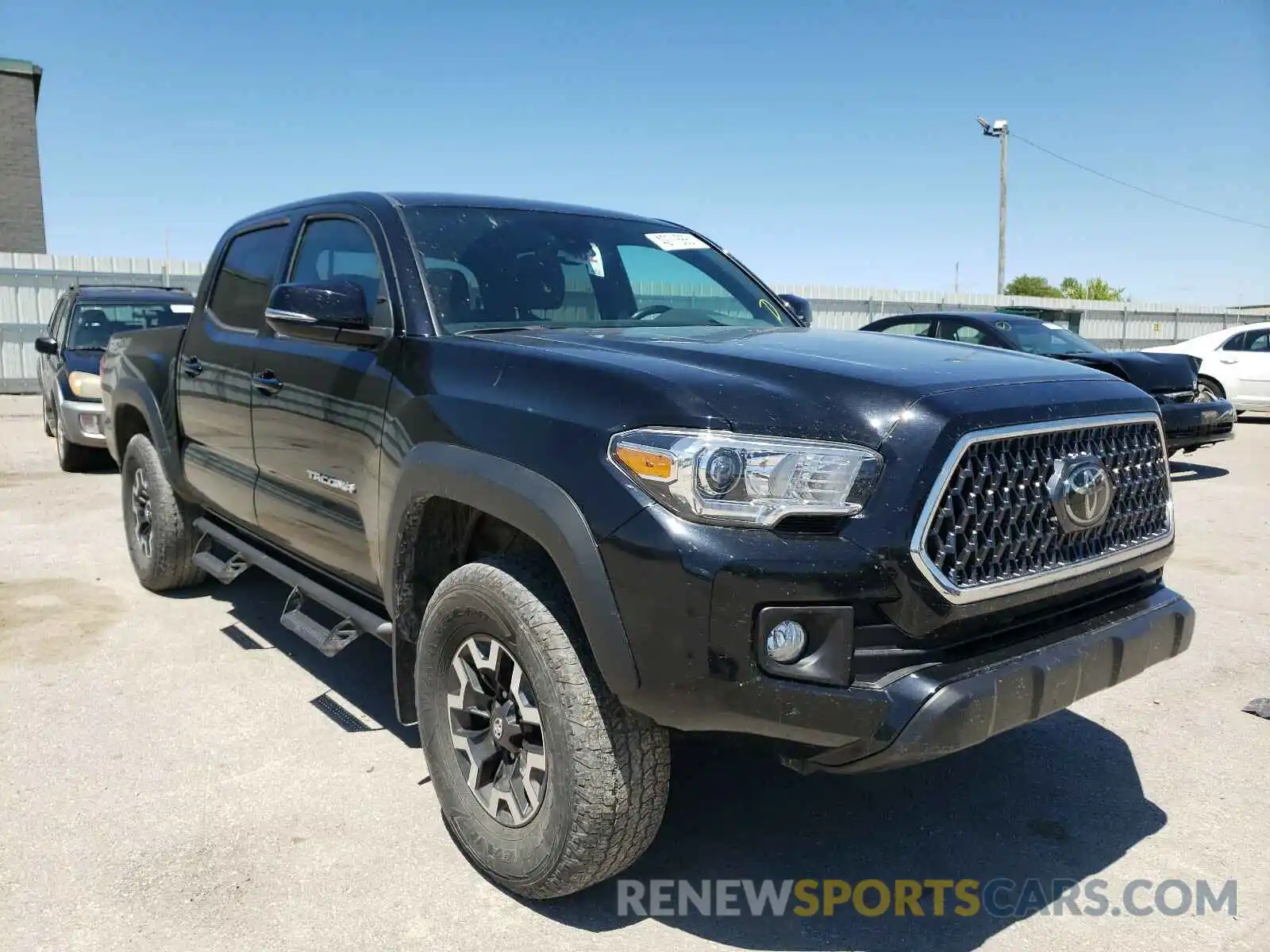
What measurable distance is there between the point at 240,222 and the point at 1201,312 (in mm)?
30480

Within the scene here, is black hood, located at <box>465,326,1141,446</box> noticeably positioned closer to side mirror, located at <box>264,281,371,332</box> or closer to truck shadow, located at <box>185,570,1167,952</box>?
side mirror, located at <box>264,281,371,332</box>

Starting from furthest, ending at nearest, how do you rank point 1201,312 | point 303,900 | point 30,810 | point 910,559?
point 1201,312
point 30,810
point 303,900
point 910,559

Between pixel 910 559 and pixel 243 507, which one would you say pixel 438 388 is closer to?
pixel 910 559

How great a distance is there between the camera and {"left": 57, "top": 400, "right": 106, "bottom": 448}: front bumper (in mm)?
9594

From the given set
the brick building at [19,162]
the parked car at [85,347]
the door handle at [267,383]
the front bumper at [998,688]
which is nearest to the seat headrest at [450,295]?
the door handle at [267,383]

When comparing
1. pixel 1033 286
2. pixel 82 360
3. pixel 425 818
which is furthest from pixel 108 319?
pixel 1033 286

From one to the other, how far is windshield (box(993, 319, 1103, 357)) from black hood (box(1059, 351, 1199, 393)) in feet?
1.48

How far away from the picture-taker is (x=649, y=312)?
386cm

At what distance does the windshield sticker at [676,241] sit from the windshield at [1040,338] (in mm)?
6525

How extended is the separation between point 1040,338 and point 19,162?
95.1 ft

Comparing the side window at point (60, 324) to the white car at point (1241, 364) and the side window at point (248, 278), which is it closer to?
the side window at point (248, 278)

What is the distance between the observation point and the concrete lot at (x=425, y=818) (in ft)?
8.76

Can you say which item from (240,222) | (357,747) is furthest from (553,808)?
(240,222)

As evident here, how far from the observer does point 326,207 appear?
4.04 meters
